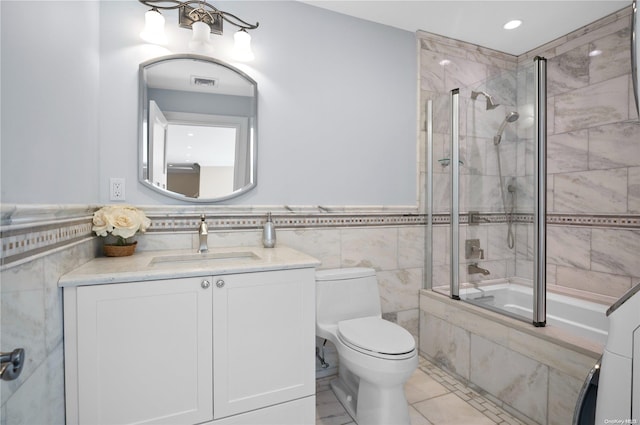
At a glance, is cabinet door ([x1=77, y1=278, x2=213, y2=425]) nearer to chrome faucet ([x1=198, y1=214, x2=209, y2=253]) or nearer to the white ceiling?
chrome faucet ([x1=198, y1=214, x2=209, y2=253])

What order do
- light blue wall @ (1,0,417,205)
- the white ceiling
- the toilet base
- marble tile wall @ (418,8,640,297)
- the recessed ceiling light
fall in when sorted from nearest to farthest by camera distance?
light blue wall @ (1,0,417,205)
the toilet base
marble tile wall @ (418,8,640,297)
the white ceiling
the recessed ceiling light

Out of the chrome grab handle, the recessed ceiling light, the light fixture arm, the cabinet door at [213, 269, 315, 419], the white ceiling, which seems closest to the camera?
the chrome grab handle

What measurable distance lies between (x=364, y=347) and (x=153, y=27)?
1.94 m

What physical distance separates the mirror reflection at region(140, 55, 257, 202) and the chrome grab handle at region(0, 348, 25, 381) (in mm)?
1304

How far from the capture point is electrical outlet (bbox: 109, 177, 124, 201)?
1.68m

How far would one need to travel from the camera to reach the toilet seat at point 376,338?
1.47 meters

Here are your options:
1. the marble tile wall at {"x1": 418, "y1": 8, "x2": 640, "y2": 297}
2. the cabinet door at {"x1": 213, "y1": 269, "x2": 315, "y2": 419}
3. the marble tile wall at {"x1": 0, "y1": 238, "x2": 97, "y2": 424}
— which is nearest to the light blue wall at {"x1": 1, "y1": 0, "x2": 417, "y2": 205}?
the marble tile wall at {"x1": 0, "y1": 238, "x2": 97, "y2": 424}

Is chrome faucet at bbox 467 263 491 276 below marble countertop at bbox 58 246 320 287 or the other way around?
below

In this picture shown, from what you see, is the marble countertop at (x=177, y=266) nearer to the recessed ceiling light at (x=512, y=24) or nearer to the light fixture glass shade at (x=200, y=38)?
the light fixture glass shade at (x=200, y=38)

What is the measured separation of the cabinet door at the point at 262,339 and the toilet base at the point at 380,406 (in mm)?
310

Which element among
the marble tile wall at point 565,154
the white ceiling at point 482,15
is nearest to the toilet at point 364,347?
the marble tile wall at point 565,154

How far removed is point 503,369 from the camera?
1.79m

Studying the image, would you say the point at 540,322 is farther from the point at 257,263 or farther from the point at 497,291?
the point at 257,263

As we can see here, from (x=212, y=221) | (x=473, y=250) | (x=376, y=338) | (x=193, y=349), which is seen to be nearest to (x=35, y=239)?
(x=193, y=349)
